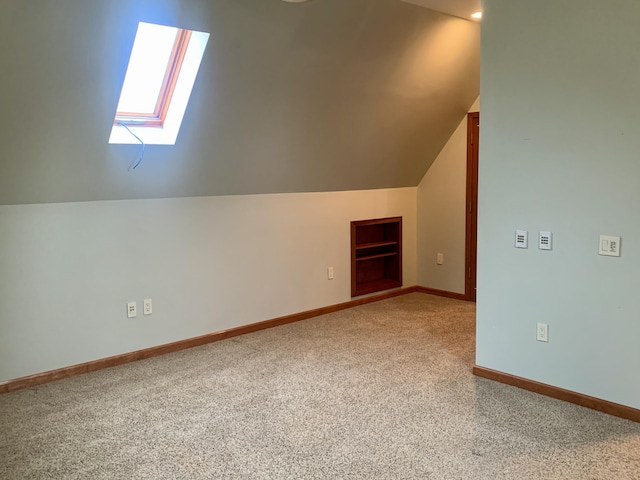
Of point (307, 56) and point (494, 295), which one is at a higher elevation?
point (307, 56)

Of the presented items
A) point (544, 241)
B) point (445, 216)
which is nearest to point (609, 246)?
point (544, 241)

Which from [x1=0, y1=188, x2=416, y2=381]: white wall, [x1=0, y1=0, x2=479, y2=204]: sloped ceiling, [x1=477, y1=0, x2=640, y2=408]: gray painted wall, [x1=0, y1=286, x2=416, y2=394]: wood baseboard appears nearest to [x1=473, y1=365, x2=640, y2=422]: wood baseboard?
[x1=477, y1=0, x2=640, y2=408]: gray painted wall

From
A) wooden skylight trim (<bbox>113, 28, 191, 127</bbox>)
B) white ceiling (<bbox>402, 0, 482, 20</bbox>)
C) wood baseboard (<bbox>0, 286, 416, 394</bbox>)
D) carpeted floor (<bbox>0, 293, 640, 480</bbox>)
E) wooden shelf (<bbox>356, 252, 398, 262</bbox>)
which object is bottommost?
carpeted floor (<bbox>0, 293, 640, 480</bbox>)

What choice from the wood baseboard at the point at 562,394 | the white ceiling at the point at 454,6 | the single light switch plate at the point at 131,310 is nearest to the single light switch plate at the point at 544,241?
the wood baseboard at the point at 562,394

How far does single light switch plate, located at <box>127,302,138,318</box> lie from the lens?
389 cm

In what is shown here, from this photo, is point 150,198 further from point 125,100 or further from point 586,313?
point 586,313

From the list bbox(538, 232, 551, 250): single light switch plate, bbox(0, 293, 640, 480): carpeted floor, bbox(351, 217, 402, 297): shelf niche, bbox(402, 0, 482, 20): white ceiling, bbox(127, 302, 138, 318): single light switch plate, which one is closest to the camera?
bbox(0, 293, 640, 480): carpeted floor

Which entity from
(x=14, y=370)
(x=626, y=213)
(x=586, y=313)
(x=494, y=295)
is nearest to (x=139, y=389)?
(x=14, y=370)

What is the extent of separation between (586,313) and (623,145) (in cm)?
94

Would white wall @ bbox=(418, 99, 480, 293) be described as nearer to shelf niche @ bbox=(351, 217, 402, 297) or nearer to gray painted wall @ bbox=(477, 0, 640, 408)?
shelf niche @ bbox=(351, 217, 402, 297)

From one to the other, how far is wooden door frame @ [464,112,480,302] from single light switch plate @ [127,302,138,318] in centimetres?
326

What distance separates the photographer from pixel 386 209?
5.69 m

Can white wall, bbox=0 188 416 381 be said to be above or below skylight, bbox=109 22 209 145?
below

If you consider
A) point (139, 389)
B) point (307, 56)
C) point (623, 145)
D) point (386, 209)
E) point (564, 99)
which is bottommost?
point (139, 389)
